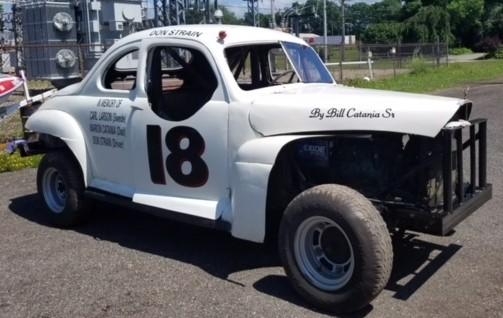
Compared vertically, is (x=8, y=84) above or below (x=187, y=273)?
above

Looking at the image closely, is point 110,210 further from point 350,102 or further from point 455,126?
point 455,126

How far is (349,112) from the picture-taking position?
15.0 ft

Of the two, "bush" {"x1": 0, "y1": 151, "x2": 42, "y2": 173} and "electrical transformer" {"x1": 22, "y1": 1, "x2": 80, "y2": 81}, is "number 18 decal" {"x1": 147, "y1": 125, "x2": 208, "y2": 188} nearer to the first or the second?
"bush" {"x1": 0, "y1": 151, "x2": 42, "y2": 173}

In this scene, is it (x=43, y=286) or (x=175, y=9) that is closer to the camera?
(x=43, y=286)

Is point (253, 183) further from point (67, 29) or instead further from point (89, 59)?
point (67, 29)

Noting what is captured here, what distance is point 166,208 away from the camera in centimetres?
556

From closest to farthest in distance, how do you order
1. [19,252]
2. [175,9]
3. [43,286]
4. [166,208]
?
1. [43,286]
2. [166,208]
3. [19,252]
4. [175,9]

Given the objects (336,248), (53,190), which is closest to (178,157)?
(336,248)

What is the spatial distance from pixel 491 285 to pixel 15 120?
1277 cm

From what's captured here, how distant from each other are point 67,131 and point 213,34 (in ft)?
6.27

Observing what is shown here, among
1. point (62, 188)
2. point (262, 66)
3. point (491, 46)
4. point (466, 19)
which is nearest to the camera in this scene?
point (262, 66)

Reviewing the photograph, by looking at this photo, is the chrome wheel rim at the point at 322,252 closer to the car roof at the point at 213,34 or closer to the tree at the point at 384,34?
the car roof at the point at 213,34

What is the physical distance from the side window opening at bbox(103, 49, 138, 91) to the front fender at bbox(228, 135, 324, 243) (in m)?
1.78

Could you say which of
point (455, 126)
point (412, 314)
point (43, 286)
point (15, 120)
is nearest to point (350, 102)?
point (455, 126)
